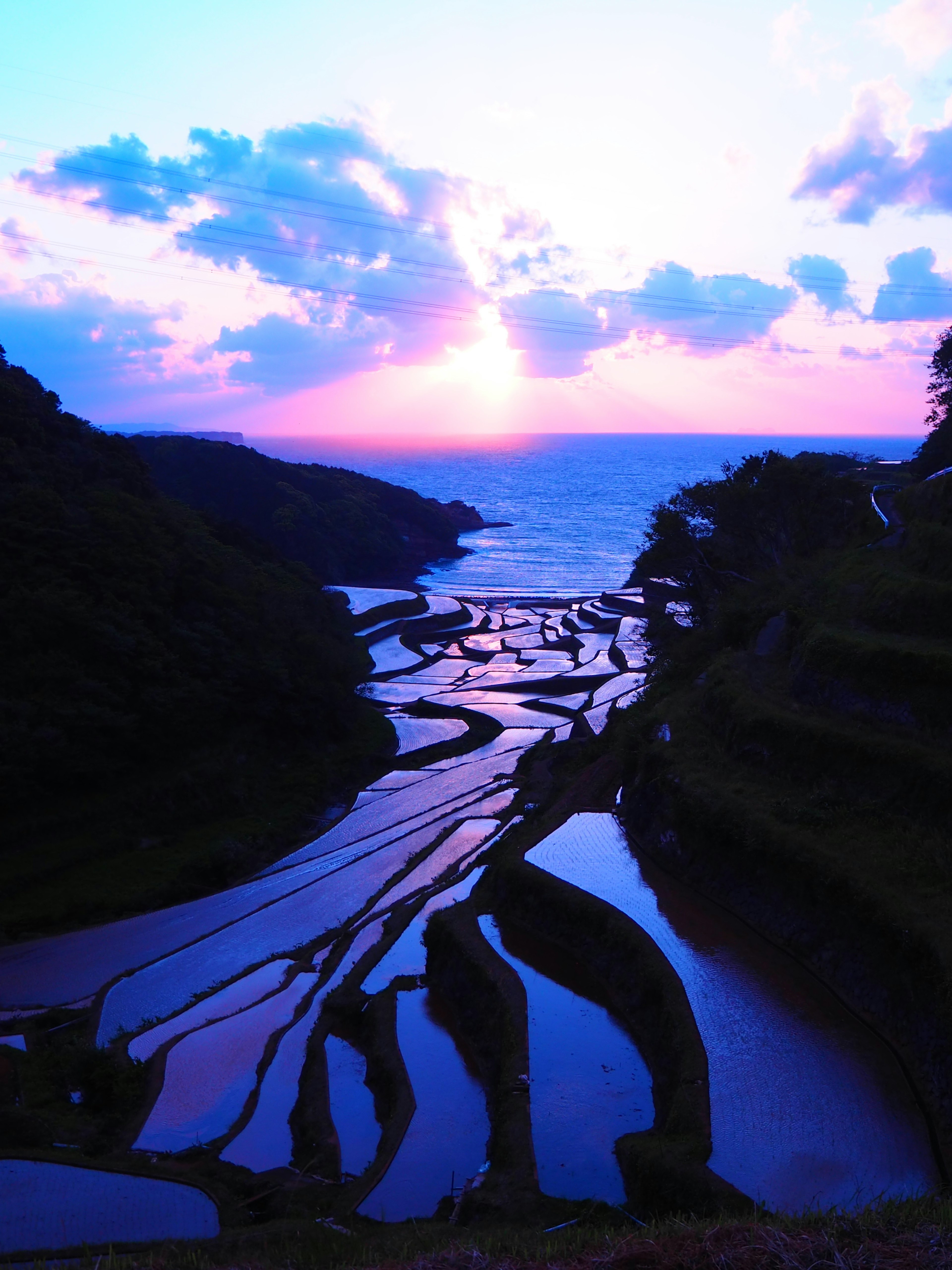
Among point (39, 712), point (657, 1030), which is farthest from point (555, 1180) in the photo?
point (39, 712)

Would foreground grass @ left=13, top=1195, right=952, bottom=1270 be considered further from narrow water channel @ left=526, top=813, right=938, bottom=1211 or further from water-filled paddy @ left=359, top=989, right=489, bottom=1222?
water-filled paddy @ left=359, top=989, right=489, bottom=1222

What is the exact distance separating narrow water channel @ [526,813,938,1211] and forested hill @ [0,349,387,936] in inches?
488

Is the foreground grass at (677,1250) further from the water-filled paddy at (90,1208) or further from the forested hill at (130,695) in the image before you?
the forested hill at (130,695)

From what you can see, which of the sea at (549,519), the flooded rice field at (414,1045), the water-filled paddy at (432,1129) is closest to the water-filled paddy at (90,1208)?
the flooded rice field at (414,1045)

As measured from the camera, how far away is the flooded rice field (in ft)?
26.7

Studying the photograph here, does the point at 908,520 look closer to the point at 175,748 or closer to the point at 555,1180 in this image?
the point at 555,1180

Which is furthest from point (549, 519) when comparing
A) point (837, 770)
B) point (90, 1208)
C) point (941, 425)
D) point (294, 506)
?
point (90, 1208)

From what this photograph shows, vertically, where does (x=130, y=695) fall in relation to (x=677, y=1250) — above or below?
above

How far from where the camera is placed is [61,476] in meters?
26.4

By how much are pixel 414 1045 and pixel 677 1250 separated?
7.15 metres

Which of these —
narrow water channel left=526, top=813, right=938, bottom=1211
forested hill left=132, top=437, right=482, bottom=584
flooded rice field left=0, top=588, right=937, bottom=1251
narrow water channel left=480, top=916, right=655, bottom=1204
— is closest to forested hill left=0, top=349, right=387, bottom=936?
flooded rice field left=0, top=588, right=937, bottom=1251

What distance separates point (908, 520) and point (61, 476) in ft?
80.6

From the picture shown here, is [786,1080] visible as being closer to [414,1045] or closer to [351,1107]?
[414,1045]

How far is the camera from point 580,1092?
31.4ft
